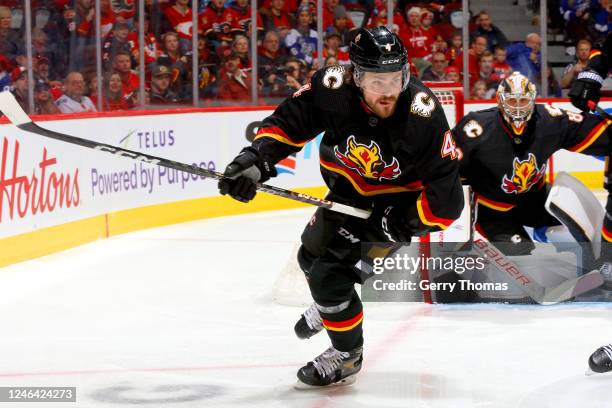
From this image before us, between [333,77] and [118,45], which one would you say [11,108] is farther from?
[118,45]

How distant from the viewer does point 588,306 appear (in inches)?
196

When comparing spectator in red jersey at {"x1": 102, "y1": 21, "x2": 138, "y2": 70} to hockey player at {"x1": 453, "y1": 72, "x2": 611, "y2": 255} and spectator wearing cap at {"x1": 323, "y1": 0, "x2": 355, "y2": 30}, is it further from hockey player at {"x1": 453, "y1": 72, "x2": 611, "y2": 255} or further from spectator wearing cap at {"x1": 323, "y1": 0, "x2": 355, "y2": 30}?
hockey player at {"x1": 453, "y1": 72, "x2": 611, "y2": 255}

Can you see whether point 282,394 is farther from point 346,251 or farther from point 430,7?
point 430,7

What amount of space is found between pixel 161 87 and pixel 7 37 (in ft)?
5.90

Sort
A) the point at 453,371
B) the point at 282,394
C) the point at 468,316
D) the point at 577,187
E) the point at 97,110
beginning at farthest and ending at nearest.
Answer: the point at 97,110
the point at 577,187
the point at 468,316
the point at 453,371
the point at 282,394

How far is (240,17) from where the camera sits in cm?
884

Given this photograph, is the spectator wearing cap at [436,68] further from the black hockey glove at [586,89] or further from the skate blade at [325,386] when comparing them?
the skate blade at [325,386]

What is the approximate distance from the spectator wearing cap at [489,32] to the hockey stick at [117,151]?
6.09 metres

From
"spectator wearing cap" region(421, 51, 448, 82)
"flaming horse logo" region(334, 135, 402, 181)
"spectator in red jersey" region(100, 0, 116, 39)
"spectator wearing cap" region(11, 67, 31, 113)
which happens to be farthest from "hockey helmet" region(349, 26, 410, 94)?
"spectator wearing cap" region(421, 51, 448, 82)

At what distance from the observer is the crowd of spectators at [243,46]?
7.26 meters

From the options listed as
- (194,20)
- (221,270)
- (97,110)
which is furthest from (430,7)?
(221,270)

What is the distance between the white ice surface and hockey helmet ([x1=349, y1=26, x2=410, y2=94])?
1004 millimetres

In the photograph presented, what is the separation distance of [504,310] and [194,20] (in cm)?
450

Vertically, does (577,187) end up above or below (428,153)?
below
